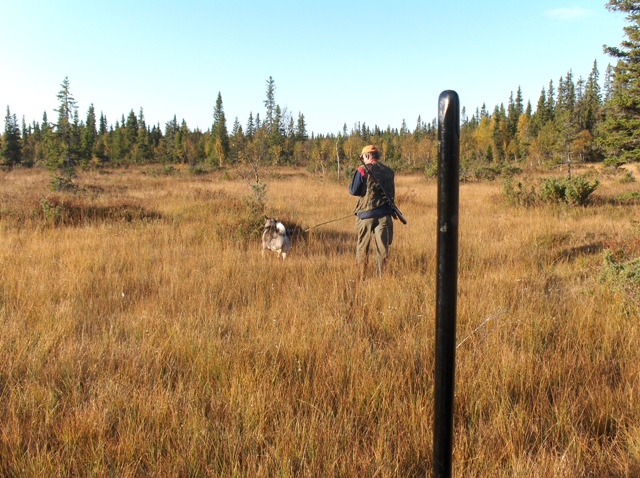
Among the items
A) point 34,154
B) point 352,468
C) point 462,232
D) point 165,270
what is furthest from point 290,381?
point 34,154

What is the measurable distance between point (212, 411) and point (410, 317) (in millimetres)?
1914

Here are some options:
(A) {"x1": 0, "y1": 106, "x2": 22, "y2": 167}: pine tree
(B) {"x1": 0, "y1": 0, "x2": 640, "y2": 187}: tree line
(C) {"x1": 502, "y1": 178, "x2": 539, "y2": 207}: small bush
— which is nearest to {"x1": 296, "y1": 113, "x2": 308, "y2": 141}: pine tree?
(B) {"x1": 0, "y1": 0, "x2": 640, "y2": 187}: tree line

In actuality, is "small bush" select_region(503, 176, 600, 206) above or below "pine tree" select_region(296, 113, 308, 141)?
below

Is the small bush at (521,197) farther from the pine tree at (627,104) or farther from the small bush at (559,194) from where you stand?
the pine tree at (627,104)

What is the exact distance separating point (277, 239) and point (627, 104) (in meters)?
9.92

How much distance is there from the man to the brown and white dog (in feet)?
4.15

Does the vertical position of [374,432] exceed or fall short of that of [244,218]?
it falls short

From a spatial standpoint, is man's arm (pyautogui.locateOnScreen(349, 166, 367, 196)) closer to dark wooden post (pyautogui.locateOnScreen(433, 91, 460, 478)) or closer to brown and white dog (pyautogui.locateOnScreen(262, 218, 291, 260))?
brown and white dog (pyautogui.locateOnScreen(262, 218, 291, 260))

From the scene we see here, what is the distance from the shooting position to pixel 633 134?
1093 centimetres

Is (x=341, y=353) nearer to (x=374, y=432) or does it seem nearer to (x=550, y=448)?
(x=374, y=432)

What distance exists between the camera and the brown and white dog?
6.54 m

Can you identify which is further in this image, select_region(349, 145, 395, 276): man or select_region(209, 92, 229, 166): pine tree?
select_region(209, 92, 229, 166): pine tree

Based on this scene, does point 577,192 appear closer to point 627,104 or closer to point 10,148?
point 627,104

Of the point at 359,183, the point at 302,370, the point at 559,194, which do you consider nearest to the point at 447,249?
the point at 302,370
